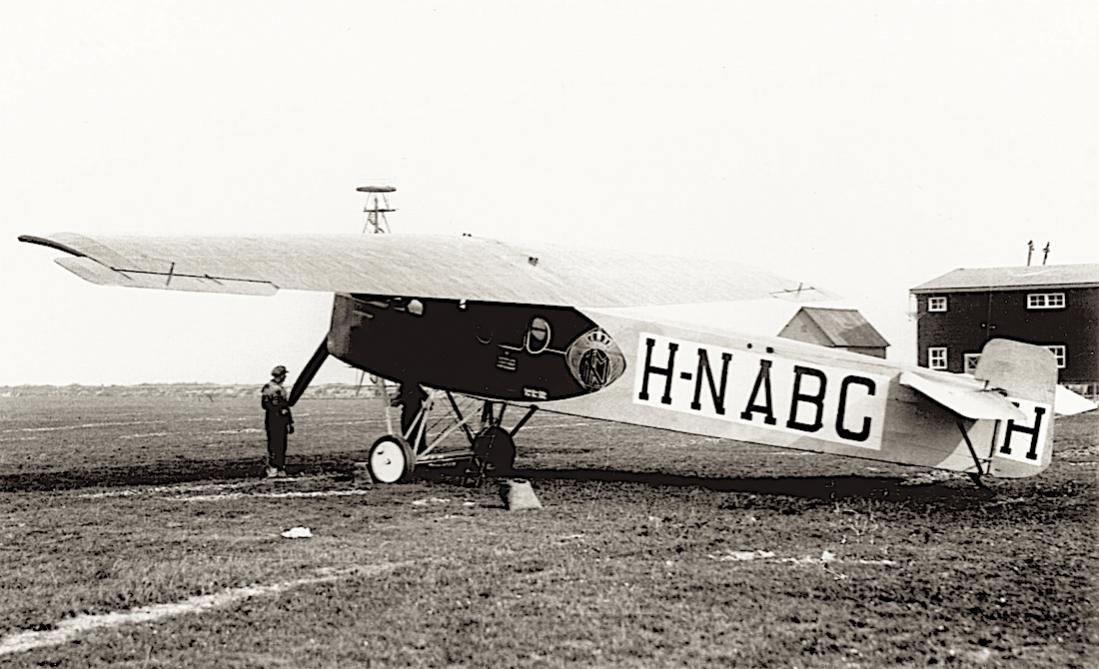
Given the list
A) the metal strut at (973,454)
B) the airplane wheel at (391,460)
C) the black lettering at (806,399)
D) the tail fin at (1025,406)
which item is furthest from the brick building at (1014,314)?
the airplane wheel at (391,460)

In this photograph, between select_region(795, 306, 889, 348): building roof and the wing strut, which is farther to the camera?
select_region(795, 306, 889, 348): building roof

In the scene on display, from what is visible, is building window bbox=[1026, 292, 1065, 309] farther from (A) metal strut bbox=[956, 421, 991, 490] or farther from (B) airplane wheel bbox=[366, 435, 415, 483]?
(B) airplane wheel bbox=[366, 435, 415, 483]

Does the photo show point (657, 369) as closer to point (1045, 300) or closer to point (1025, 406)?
point (1025, 406)

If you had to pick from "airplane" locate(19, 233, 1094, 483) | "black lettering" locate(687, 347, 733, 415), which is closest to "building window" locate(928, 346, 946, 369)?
"airplane" locate(19, 233, 1094, 483)

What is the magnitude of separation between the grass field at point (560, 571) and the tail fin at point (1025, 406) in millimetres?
412

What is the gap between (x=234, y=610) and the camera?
5.54m

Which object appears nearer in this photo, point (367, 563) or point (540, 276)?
point (367, 563)

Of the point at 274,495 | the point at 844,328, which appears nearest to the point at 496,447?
the point at 274,495

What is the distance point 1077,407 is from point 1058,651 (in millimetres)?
5765

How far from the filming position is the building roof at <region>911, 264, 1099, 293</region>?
36.0 metres

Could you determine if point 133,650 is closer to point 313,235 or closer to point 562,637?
point 562,637

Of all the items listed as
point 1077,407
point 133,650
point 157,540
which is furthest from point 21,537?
point 1077,407

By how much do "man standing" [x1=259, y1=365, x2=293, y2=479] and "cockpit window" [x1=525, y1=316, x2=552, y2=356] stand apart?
351 centimetres

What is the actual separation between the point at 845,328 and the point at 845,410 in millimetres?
38071
